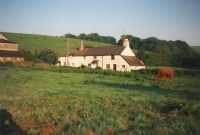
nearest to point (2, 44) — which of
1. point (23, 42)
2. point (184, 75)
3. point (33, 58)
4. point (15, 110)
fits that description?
point (33, 58)

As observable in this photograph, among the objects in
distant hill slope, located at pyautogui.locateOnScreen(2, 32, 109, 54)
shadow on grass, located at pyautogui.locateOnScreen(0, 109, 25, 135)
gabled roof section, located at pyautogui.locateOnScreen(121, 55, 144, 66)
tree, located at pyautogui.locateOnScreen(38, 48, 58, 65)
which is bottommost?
shadow on grass, located at pyautogui.locateOnScreen(0, 109, 25, 135)

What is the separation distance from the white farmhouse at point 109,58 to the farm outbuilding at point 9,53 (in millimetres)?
13453

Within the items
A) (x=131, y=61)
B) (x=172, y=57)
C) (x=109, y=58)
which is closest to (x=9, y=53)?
(x=109, y=58)

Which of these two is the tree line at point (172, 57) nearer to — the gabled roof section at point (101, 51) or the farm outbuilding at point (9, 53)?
the gabled roof section at point (101, 51)

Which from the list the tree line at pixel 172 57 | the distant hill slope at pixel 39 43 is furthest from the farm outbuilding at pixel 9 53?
the tree line at pixel 172 57

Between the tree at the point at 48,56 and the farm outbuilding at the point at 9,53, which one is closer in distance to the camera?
the farm outbuilding at the point at 9,53

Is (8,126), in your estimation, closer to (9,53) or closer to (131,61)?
(131,61)

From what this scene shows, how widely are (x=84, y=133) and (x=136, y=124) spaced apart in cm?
207

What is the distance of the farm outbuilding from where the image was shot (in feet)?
222

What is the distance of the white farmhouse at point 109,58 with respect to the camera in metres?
63.4

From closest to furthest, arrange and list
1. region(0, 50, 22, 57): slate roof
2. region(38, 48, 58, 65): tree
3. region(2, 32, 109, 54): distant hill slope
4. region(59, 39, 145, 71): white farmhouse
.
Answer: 1. region(59, 39, 145, 71): white farmhouse
2. region(0, 50, 22, 57): slate roof
3. region(38, 48, 58, 65): tree
4. region(2, 32, 109, 54): distant hill slope

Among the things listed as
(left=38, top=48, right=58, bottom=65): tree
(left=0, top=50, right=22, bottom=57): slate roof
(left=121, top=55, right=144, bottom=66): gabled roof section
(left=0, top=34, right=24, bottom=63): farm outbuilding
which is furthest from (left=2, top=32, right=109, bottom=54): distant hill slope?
(left=121, top=55, right=144, bottom=66): gabled roof section

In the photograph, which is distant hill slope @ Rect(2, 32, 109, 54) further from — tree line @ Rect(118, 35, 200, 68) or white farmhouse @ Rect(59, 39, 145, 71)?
tree line @ Rect(118, 35, 200, 68)

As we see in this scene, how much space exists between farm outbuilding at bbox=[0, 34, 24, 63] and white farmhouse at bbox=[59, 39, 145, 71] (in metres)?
13.5
